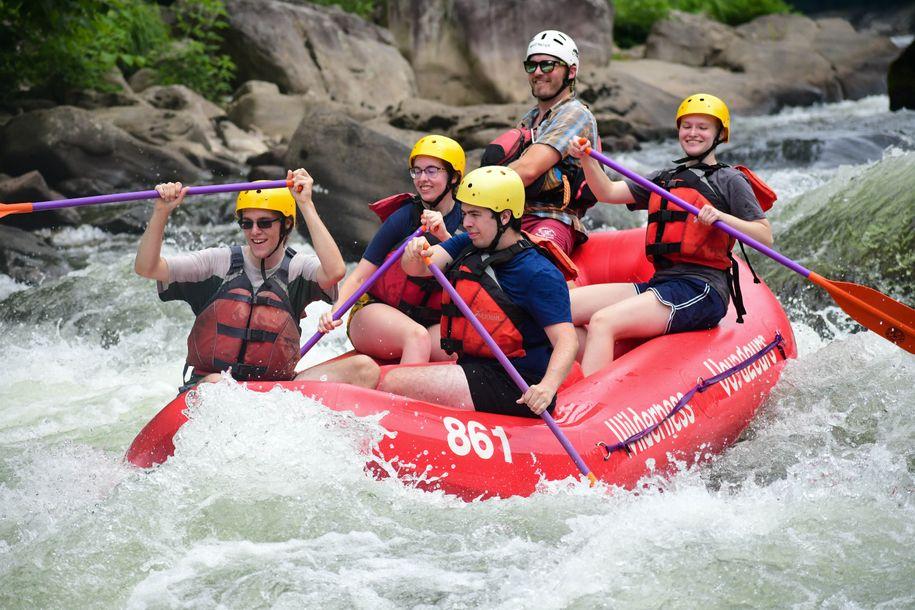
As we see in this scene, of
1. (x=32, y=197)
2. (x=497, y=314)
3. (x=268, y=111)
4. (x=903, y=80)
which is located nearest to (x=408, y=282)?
(x=497, y=314)

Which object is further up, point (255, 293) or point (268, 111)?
point (255, 293)

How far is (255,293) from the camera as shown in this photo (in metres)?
4.42

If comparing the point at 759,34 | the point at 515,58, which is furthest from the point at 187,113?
the point at 759,34

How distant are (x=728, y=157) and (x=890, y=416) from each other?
8.03 meters

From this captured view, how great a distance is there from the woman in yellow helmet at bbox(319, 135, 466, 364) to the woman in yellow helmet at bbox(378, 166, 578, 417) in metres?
0.34

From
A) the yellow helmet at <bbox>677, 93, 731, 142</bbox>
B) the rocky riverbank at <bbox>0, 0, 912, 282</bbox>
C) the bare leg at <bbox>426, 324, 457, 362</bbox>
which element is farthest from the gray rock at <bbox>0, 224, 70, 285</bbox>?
the yellow helmet at <bbox>677, 93, 731, 142</bbox>

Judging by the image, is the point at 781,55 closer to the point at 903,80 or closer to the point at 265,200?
the point at 903,80

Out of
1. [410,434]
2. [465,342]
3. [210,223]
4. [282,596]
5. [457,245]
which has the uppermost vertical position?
[457,245]

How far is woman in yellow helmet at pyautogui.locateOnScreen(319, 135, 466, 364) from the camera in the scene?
4.68 m

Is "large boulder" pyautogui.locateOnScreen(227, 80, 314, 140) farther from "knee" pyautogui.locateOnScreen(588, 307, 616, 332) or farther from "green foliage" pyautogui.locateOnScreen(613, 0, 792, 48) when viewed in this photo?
"knee" pyautogui.locateOnScreen(588, 307, 616, 332)

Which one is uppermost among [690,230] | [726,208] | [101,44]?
[726,208]

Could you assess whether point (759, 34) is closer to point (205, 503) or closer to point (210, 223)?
point (210, 223)

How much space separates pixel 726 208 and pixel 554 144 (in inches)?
32.6

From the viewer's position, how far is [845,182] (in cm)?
855
